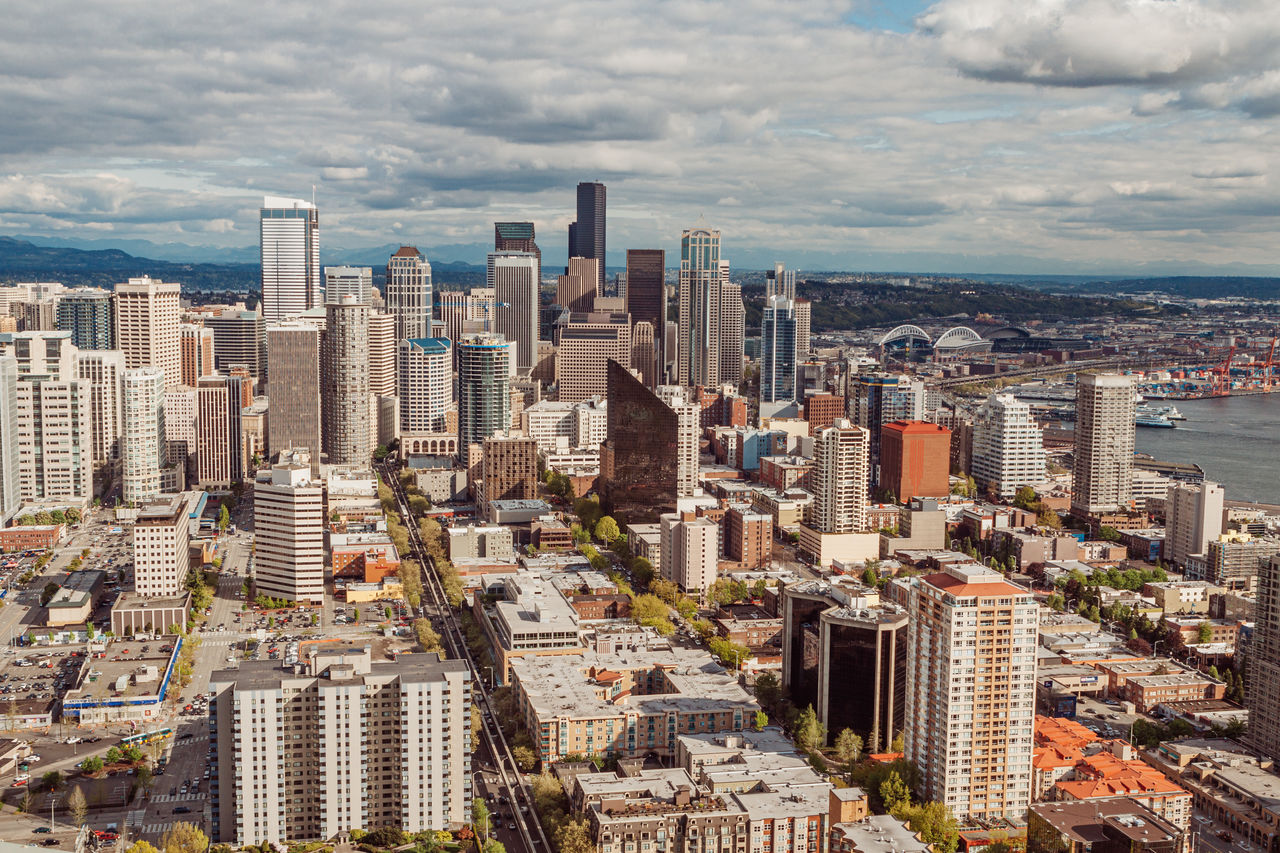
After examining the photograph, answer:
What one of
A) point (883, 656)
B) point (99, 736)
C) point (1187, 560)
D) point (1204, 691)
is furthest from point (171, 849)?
point (1187, 560)

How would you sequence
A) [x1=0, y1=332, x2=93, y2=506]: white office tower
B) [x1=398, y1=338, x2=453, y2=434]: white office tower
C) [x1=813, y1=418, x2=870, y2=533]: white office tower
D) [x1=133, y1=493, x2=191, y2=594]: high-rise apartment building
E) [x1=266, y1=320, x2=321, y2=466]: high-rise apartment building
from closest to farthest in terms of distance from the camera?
[x1=133, y1=493, x2=191, y2=594]: high-rise apartment building, [x1=813, y1=418, x2=870, y2=533]: white office tower, [x1=0, y1=332, x2=93, y2=506]: white office tower, [x1=266, y1=320, x2=321, y2=466]: high-rise apartment building, [x1=398, y1=338, x2=453, y2=434]: white office tower

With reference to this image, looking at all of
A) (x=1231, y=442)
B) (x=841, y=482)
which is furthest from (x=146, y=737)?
(x=1231, y=442)

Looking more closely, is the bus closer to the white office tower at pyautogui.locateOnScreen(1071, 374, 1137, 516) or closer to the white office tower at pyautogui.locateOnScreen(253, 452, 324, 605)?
the white office tower at pyautogui.locateOnScreen(253, 452, 324, 605)

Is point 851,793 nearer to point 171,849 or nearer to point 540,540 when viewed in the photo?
point 171,849

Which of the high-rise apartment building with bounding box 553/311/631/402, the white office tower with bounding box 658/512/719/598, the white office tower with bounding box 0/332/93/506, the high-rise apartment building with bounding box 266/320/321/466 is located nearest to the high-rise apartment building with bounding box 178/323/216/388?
the high-rise apartment building with bounding box 266/320/321/466

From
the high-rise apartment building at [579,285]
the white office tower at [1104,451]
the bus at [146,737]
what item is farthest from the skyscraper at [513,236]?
the bus at [146,737]

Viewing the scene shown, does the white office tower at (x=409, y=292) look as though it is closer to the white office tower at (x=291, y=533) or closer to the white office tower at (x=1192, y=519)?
the white office tower at (x=291, y=533)
